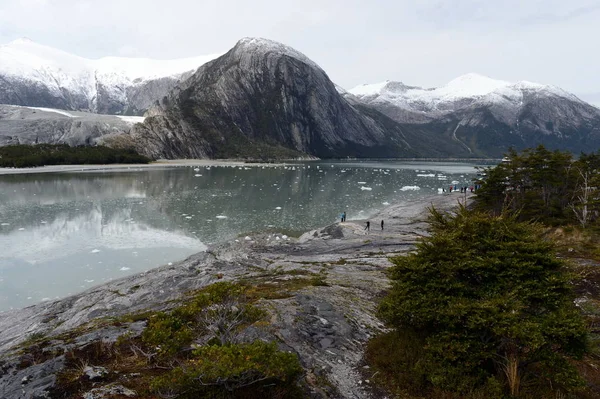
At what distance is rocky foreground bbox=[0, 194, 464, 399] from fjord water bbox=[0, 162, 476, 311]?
13.3 feet

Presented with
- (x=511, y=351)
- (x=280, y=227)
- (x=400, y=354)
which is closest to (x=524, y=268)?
(x=511, y=351)

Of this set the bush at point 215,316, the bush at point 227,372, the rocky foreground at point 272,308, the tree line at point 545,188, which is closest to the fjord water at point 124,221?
the rocky foreground at point 272,308

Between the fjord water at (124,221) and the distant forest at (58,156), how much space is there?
48.5 m

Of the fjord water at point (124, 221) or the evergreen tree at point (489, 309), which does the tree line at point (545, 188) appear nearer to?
the fjord water at point (124, 221)

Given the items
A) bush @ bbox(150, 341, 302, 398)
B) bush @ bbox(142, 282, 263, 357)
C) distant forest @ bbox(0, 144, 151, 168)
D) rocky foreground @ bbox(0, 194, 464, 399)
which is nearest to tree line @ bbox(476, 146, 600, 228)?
rocky foreground @ bbox(0, 194, 464, 399)

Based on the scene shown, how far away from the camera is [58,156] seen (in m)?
127

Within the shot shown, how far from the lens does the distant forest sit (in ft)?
373

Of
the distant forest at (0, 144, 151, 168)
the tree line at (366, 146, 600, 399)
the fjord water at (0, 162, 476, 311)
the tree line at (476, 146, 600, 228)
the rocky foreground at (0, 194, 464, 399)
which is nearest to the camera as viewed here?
the tree line at (366, 146, 600, 399)

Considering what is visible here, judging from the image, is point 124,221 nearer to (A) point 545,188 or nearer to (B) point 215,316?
(B) point 215,316

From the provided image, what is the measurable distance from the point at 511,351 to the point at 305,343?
550 cm

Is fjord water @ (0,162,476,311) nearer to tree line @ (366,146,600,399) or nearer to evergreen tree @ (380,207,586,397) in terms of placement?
tree line @ (366,146,600,399)

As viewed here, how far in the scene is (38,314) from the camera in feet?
57.5

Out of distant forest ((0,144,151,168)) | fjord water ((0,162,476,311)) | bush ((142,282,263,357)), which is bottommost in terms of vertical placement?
fjord water ((0,162,476,311))

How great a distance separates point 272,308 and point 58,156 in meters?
144
